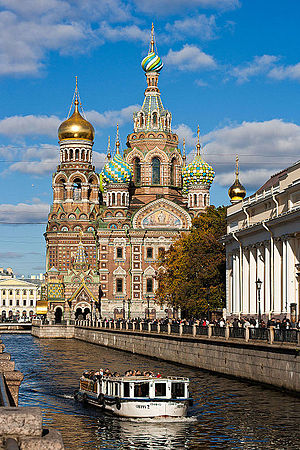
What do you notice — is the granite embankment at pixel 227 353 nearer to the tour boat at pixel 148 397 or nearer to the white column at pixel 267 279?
the tour boat at pixel 148 397

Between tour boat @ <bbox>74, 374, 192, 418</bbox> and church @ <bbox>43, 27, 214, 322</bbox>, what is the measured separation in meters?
72.4

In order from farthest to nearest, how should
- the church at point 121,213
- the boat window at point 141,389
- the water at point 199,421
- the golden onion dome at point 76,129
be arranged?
the golden onion dome at point 76,129
the church at point 121,213
the boat window at point 141,389
the water at point 199,421

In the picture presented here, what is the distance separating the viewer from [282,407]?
1053 inches

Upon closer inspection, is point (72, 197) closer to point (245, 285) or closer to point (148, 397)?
point (245, 285)

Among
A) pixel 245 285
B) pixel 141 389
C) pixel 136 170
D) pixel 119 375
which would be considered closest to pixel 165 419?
pixel 141 389

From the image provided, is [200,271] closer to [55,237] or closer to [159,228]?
[159,228]

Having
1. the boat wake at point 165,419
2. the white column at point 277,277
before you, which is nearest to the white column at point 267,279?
the white column at point 277,277

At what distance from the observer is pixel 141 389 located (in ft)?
91.0

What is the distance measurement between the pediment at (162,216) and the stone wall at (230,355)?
46609mm

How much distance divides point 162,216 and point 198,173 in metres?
9.02

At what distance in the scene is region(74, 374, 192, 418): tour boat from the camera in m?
26.8

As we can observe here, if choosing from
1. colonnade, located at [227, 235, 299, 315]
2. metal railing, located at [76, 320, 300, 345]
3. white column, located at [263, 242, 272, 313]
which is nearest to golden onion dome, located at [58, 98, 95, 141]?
metal railing, located at [76, 320, 300, 345]

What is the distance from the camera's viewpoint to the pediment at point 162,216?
348 ft

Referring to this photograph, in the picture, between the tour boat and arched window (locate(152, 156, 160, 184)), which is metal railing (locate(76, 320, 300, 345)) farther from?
arched window (locate(152, 156, 160, 184))
